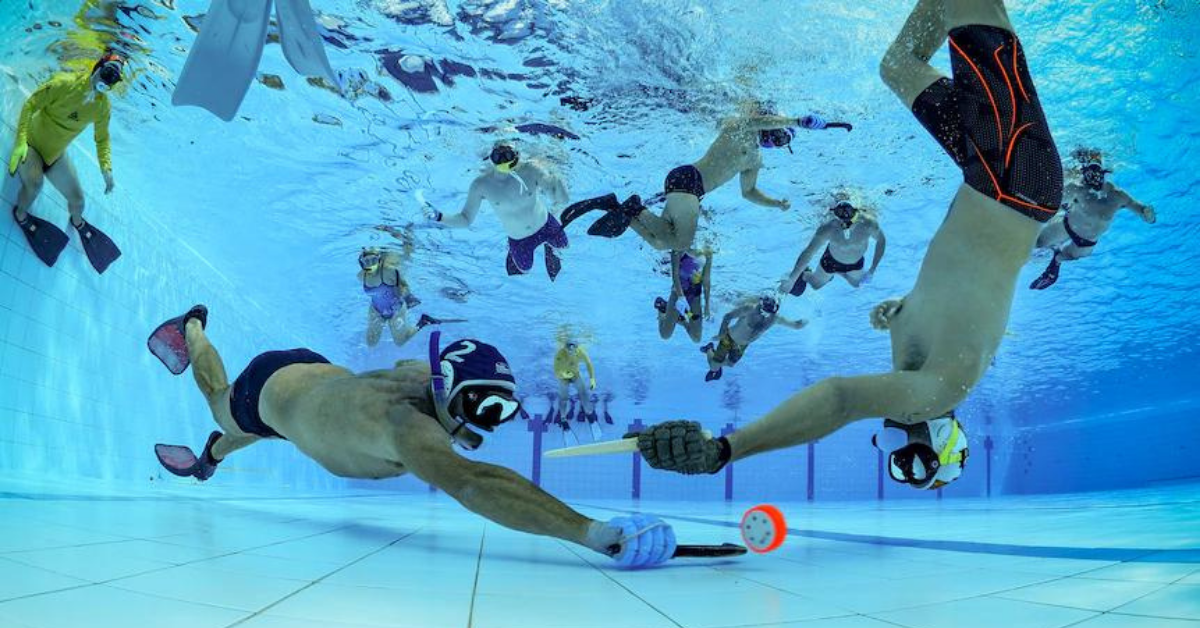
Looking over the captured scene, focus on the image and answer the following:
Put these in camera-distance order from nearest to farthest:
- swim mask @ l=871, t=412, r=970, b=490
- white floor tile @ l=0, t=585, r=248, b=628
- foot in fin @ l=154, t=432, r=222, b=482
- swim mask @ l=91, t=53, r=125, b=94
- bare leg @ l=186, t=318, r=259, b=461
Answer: white floor tile @ l=0, t=585, r=248, b=628 < swim mask @ l=871, t=412, r=970, b=490 < bare leg @ l=186, t=318, r=259, b=461 < foot in fin @ l=154, t=432, r=222, b=482 < swim mask @ l=91, t=53, r=125, b=94

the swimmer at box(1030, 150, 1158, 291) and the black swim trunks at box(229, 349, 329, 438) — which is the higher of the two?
the swimmer at box(1030, 150, 1158, 291)

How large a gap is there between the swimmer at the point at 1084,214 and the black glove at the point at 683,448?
10252 mm

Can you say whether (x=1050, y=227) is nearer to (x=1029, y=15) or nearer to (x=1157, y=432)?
(x=1029, y=15)

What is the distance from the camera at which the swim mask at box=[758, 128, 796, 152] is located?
992 centimetres

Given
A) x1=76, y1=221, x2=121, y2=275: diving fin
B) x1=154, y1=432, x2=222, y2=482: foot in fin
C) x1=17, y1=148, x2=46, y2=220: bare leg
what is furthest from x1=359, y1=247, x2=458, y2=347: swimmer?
x1=154, y1=432, x2=222, y2=482: foot in fin

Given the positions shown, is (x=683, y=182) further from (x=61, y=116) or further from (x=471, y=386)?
(x=61, y=116)

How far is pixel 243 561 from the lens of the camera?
3334 millimetres

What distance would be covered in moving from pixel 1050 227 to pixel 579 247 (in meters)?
8.97

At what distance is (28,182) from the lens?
8742mm

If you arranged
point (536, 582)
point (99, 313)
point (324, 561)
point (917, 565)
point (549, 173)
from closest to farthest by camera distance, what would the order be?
point (536, 582) < point (324, 561) < point (917, 565) < point (99, 313) < point (549, 173)

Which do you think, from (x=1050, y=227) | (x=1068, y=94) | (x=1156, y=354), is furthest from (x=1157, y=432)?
(x=1068, y=94)

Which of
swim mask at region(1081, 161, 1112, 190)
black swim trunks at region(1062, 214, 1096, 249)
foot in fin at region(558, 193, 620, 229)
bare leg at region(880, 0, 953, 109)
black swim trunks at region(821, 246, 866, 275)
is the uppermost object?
swim mask at region(1081, 161, 1112, 190)

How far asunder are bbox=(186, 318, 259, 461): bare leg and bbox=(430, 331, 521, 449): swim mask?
2417mm

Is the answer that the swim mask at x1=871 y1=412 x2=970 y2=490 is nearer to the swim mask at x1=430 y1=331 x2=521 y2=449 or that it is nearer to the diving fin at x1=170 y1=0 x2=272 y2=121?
the swim mask at x1=430 y1=331 x2=521 y2=449
